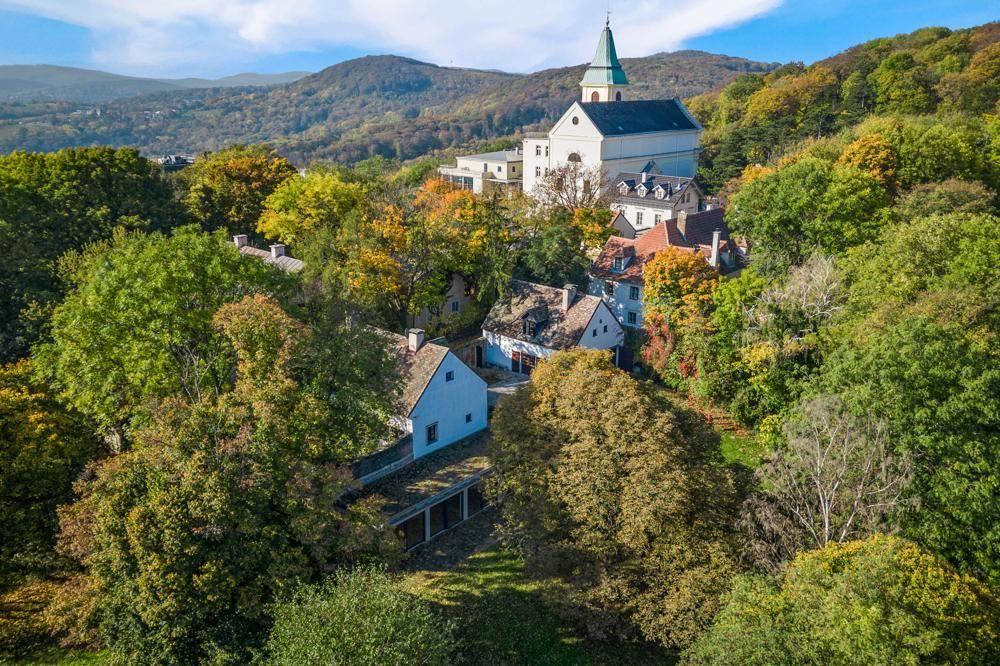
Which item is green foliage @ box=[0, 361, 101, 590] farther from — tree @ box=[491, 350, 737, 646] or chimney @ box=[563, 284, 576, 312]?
chimney @ box=[563, 284, 576, 312]

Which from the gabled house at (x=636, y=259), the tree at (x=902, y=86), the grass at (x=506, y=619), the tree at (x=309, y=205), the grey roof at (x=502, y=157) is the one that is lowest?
the grass at (x=506, y=619)

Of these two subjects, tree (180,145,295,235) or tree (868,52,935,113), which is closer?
tree (180,145,295,235)

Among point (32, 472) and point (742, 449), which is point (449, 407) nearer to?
point (742, 449)

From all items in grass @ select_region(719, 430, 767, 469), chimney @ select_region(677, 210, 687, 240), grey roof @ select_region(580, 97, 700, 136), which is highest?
grey roof @ select_region(580, 97, 700, 136)

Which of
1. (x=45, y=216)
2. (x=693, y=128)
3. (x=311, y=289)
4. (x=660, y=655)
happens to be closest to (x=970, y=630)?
→ (x=660, y=655)

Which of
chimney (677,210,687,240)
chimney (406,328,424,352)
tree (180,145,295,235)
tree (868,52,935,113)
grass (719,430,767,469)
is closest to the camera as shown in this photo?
chimney (406,328,424,352)

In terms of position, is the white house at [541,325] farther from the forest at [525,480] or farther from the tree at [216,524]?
the tree at [216,524]

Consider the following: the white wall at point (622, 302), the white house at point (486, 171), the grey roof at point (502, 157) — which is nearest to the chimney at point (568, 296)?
the white wall at point (622, 302)

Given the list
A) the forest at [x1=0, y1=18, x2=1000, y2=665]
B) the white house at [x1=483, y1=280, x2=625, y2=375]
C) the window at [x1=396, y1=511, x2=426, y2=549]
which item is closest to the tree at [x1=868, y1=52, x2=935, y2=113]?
the forest at [x1=0, y1=18, x2=1000, y2=665]
